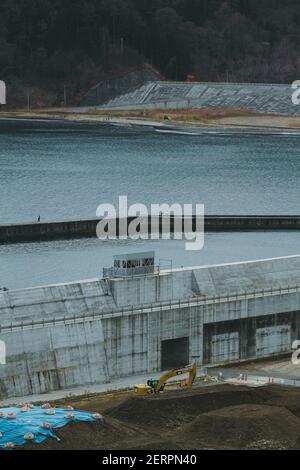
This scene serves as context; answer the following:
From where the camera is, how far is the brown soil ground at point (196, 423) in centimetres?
3678

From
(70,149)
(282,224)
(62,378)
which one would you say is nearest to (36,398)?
(62,378)

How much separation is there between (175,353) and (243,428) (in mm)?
16971

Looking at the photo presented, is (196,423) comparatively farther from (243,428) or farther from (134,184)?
(134,184)

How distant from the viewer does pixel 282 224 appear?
321ft

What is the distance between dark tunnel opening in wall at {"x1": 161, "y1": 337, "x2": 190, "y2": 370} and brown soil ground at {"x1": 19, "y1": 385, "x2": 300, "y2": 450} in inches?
380

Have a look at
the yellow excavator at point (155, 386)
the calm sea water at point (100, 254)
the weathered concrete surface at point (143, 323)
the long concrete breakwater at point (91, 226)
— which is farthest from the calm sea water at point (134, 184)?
the yellow excavator at point (155, 386)

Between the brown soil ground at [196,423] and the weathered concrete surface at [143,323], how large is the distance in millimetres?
5434

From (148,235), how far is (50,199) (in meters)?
24.6

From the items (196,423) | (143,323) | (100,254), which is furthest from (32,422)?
(100,254)

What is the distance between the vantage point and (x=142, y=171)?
14238cm

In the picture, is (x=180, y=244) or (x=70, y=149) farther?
(x=70, y=149)

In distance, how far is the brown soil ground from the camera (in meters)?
36.8

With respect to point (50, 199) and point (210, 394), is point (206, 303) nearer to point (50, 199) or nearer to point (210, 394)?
point (210, 394)

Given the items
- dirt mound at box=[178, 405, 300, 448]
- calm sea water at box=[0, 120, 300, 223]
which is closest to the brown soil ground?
dirt mound at box=[178, 405, 300, 448]
